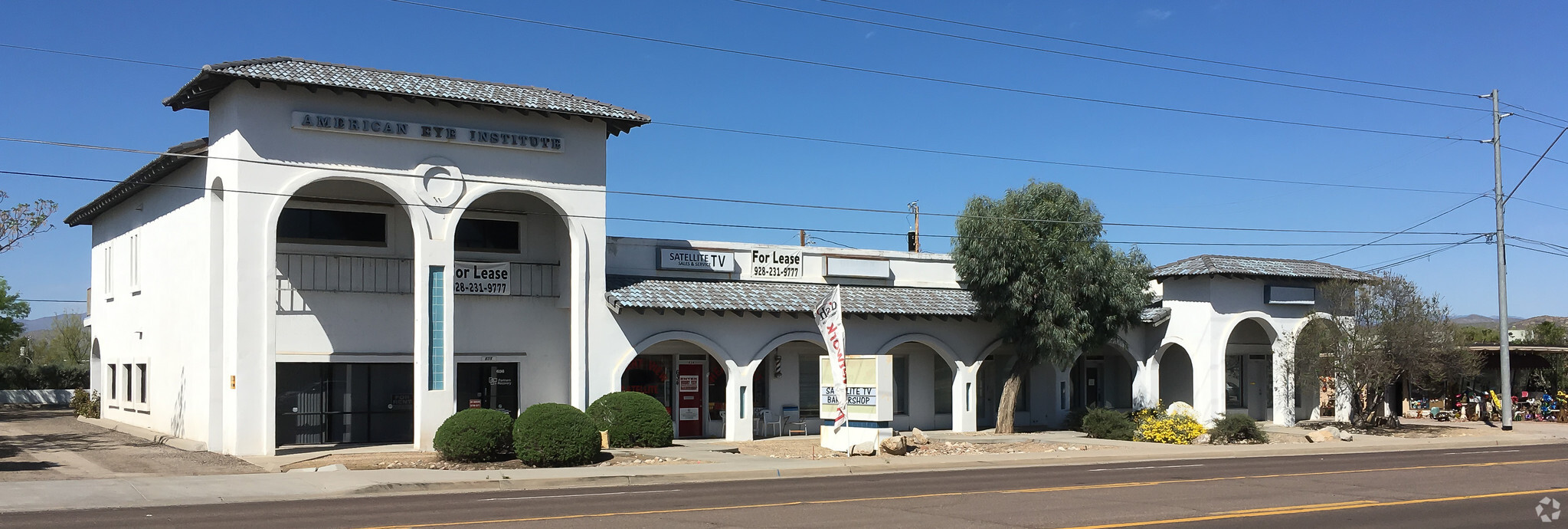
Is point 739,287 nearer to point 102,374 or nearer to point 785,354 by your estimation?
point 785,354

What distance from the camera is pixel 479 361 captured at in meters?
29.0

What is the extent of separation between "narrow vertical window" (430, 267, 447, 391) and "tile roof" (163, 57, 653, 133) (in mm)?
3945

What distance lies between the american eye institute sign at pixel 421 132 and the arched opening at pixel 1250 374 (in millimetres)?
24509

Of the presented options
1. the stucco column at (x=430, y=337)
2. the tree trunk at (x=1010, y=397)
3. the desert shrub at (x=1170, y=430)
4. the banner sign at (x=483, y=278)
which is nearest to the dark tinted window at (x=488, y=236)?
the banner sign at (x=483, y=278)

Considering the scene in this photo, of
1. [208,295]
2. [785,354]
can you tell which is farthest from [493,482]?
[785,354]

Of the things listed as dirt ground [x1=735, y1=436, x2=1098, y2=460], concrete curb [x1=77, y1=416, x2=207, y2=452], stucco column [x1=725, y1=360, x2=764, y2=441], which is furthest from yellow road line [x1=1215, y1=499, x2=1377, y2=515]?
concrete curb [x1=77, y1=416, x2=207, y2=452]

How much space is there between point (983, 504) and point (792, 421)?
17134mm

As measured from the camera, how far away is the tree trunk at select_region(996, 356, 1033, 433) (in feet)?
109

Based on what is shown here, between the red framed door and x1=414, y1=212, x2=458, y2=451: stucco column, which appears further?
the red framed door

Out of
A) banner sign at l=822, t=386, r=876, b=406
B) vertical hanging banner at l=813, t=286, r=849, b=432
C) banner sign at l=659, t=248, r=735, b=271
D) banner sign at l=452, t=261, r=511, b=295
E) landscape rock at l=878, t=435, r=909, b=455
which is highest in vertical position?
banner sign at l=659, t=248, r=735, b=271

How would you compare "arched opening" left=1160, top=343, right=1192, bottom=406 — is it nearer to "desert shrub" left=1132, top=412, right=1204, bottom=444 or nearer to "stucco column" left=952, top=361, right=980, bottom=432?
"desert shrub" left=1132, top=412, right=1204, bottom=444

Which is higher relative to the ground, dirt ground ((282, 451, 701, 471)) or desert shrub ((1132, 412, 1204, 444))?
dirt ground ((282, 451, 701, 471))

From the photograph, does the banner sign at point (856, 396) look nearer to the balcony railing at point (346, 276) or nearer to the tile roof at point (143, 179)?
the balcony railing at point (346, 276)

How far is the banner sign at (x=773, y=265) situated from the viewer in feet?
106
